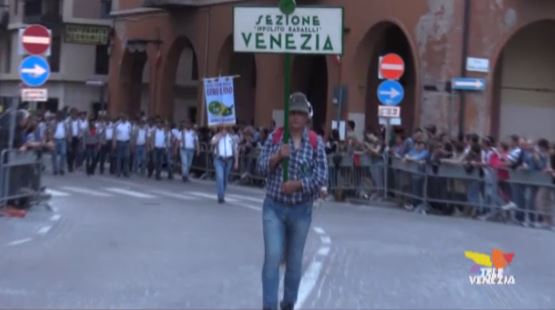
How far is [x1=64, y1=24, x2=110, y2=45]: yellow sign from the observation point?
150 feet

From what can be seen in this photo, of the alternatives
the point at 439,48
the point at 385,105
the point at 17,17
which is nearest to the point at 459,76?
the point at 439,48

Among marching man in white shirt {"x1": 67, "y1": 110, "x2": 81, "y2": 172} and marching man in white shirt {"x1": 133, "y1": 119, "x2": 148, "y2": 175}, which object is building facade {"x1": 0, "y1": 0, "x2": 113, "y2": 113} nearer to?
marching man in white shirt {"x1": 67, "y1": 110, "x2": 81, "y2": 172}

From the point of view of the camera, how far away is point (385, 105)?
26.2 metres

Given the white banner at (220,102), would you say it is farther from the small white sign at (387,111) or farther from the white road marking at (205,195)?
the small white sign at (387,111)

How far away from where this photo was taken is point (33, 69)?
2183 cm

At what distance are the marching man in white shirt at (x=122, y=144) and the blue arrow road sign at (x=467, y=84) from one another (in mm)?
10266

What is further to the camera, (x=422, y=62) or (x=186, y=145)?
(x=186, y=145)

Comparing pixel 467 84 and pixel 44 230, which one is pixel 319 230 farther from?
pixel 467 84

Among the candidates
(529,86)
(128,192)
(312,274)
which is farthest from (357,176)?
(312,274)

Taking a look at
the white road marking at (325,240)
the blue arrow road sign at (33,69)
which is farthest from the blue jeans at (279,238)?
the blue arrow road sign at (33,69)

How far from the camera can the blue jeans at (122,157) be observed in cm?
3453

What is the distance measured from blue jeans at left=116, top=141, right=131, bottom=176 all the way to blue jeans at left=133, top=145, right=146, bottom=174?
15.7 inches

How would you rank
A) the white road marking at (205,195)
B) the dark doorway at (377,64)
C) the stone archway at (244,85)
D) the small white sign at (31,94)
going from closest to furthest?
the small white sign at (31,94) → the white road marking at (205,195) → the dark doorway at (377,64) → the stone archway at (244,85)

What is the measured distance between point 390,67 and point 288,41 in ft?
52.3
